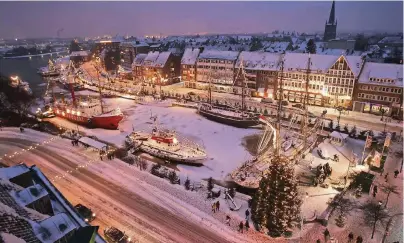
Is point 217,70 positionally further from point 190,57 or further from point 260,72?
point 260,72

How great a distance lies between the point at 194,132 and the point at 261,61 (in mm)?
29747

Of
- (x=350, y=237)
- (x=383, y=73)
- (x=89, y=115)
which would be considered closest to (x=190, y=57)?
(x=89, y=115)

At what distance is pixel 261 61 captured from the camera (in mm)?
68438

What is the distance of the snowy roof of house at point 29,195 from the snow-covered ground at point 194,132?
18261mm

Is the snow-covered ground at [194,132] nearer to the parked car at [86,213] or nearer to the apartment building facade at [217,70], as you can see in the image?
the parked car at [86,213]

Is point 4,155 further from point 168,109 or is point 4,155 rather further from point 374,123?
point 374,123

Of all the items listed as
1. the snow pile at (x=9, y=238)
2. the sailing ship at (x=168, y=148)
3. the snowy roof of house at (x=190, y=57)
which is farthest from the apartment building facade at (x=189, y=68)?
the snow pile at (x=9, y=238)

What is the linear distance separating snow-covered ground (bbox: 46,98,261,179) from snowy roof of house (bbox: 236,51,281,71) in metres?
19.8

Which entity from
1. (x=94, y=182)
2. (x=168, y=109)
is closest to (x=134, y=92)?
(x=168, y=109)

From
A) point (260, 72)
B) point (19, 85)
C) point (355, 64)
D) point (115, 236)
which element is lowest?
point (115, 236)

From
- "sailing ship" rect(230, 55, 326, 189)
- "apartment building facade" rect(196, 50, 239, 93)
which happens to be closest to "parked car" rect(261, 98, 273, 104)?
"apartment building facade" rect(196, 50, 239, 93)

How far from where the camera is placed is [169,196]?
27594mm

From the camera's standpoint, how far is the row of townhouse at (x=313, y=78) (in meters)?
53.6

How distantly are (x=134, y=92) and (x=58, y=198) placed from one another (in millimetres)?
57858
